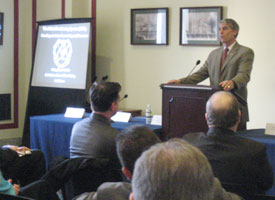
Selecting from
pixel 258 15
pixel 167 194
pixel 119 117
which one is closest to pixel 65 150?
pixel 119 117

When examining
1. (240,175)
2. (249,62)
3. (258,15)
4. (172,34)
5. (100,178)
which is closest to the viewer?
(240,175)

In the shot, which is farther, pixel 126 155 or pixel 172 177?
pixel 126 155

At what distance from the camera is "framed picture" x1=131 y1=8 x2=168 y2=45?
5.67 metres

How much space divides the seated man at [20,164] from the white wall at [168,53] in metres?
2.47

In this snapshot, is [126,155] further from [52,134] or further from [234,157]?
[52,134]

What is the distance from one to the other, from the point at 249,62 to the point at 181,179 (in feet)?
9.91

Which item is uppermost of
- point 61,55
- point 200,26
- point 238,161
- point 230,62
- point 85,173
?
point 200,26

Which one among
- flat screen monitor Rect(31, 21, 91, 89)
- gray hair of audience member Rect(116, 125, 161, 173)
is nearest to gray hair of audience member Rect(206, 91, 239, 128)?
gray hair of audience member Rect(116, 125, 161, 173)

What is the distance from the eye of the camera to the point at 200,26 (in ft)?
17.7

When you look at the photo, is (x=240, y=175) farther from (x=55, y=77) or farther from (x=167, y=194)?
(x=55, y=77)

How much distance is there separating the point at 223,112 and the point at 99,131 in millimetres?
760

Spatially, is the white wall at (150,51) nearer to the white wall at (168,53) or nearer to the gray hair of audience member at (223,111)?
the white wall at (168,53)

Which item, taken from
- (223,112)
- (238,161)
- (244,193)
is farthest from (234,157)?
(244,193)

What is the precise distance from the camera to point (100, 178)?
2432 millimetres
